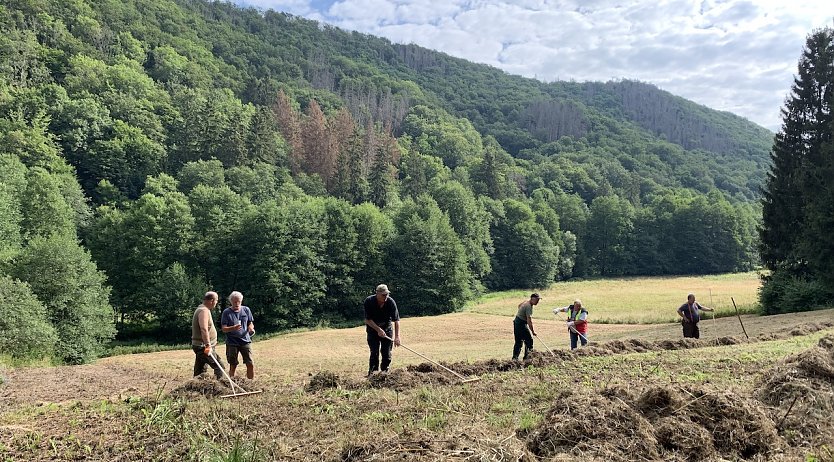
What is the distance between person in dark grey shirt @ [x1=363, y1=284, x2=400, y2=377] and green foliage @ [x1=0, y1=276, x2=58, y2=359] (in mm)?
22335

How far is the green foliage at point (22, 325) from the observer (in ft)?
81.7

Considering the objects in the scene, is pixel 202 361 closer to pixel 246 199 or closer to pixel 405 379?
pixel 405 379

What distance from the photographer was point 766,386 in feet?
24.0

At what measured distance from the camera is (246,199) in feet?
186

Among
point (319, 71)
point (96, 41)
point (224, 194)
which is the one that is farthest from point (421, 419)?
point (319, 71)

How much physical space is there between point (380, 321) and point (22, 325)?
24.2 metres

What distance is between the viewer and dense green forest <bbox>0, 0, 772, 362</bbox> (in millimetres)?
44750

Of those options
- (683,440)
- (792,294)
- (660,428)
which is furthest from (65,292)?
(792,294)

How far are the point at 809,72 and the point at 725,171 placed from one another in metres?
155

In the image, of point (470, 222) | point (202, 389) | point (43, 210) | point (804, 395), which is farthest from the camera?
point (470, 222)

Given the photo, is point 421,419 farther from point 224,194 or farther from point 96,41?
point 96,41

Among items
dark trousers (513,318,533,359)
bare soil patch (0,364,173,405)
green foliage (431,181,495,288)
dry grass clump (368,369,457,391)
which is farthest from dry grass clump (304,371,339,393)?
green foliage (431,181,495,288)

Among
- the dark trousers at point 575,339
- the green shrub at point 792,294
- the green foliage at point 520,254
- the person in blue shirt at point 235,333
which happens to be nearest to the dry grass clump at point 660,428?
the person in blue shirt at point 235,333

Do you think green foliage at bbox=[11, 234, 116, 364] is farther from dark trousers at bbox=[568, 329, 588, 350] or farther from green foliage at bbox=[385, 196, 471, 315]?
green foliage at bbox=[385, 196, 471, 315]
